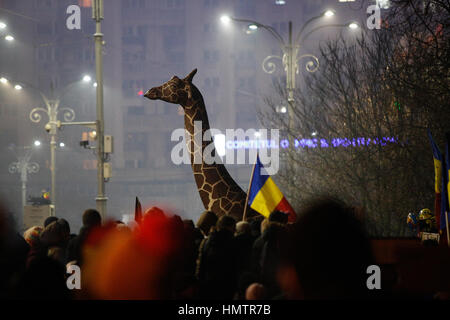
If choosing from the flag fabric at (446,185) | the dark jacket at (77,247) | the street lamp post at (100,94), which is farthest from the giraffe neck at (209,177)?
the dark jacket at (77,247)

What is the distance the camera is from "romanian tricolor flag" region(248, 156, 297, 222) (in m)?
11.8

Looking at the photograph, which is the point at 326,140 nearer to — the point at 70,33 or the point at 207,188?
the point at 207,188

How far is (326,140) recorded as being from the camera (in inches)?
872

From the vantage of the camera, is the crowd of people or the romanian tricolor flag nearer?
the crowd of people

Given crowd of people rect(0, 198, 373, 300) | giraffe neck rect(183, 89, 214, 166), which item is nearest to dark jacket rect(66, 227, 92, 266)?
crowd of people rect(0, 198, 373, 300)

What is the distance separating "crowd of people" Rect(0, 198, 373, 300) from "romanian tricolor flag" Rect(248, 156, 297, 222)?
2.32 metres

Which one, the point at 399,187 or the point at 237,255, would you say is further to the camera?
the point at 399,187

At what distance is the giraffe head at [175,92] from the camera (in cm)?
1443

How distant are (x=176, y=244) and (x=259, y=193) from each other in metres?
5.93

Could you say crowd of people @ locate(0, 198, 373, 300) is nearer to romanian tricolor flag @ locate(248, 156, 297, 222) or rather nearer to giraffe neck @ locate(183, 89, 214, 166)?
romanian tricolor flag @ locate(248, 156, 297, 222)

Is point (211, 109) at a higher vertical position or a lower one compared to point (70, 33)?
lower

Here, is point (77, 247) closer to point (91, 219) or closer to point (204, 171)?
point (91, 219)
